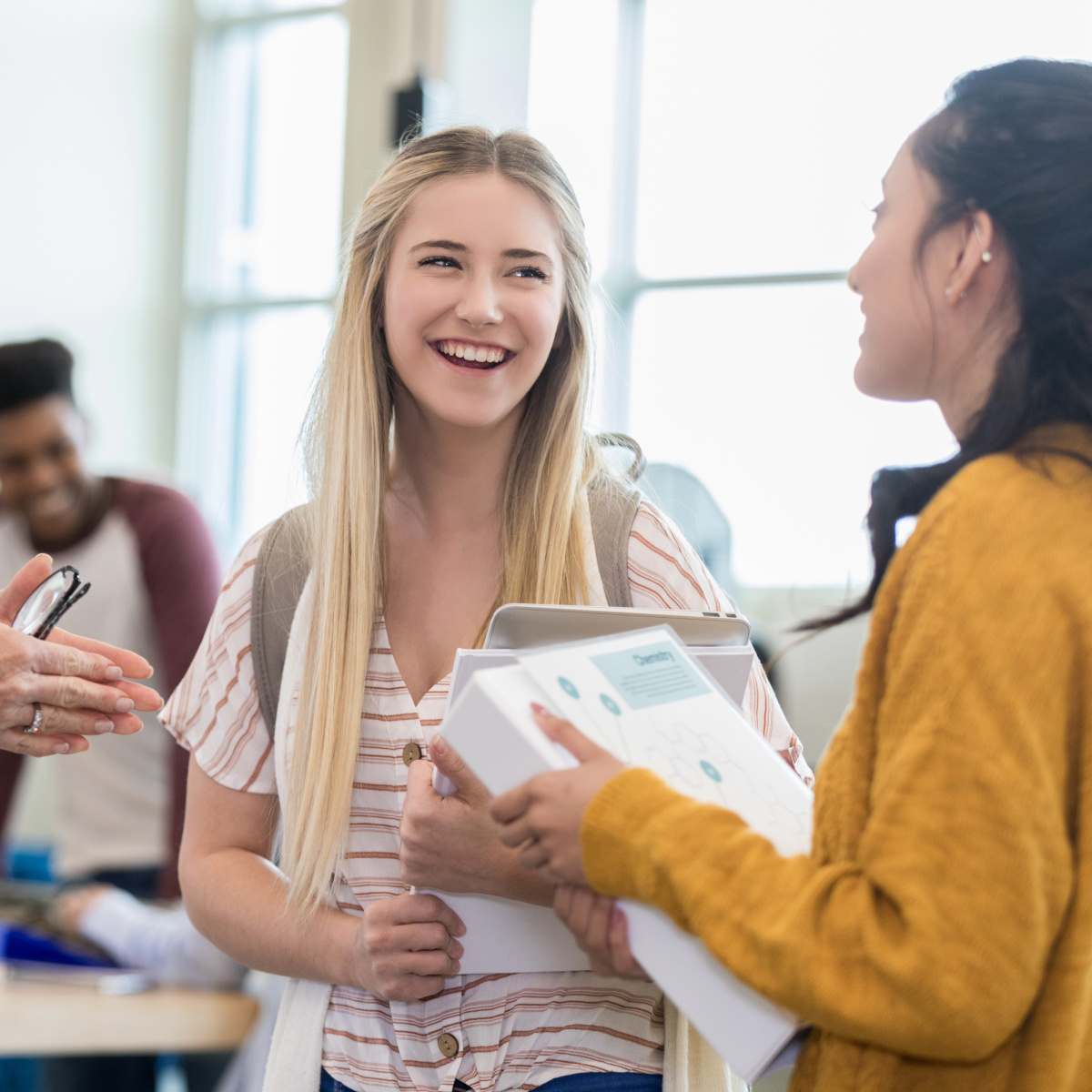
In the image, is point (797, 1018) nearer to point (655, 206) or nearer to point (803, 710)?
point (803, 710)

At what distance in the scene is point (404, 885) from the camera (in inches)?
52.6

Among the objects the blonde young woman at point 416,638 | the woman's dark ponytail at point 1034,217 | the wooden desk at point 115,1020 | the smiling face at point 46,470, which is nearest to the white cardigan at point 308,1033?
the blonde young woman at point 416,638

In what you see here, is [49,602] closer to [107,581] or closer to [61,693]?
[61,693]

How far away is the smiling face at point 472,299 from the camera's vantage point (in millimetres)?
1446

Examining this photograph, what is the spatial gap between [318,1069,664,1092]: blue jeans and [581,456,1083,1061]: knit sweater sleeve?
0.46 metres

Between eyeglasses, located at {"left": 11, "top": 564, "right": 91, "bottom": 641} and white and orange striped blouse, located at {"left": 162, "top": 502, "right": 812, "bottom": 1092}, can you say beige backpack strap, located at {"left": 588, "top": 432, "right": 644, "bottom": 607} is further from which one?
eyeglasses, located at {"left": 11, "top": 564, "right": 91, "bottom": 641}

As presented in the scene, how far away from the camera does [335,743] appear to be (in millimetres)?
1345

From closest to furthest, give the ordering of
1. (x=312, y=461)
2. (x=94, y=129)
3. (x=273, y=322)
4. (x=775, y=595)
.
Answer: (x=312, y=461), (x=775, y=595), (x=94, y=129), (x=273, y=322)

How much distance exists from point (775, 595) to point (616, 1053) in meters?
3.60

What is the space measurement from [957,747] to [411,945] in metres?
0.65

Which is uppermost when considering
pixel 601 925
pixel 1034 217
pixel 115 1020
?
pixel 1034 217

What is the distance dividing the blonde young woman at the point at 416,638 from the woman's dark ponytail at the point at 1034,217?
0.54 m

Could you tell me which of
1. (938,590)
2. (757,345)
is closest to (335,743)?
(938,590)

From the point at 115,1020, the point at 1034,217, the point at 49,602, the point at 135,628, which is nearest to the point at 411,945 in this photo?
the point at 49,602
